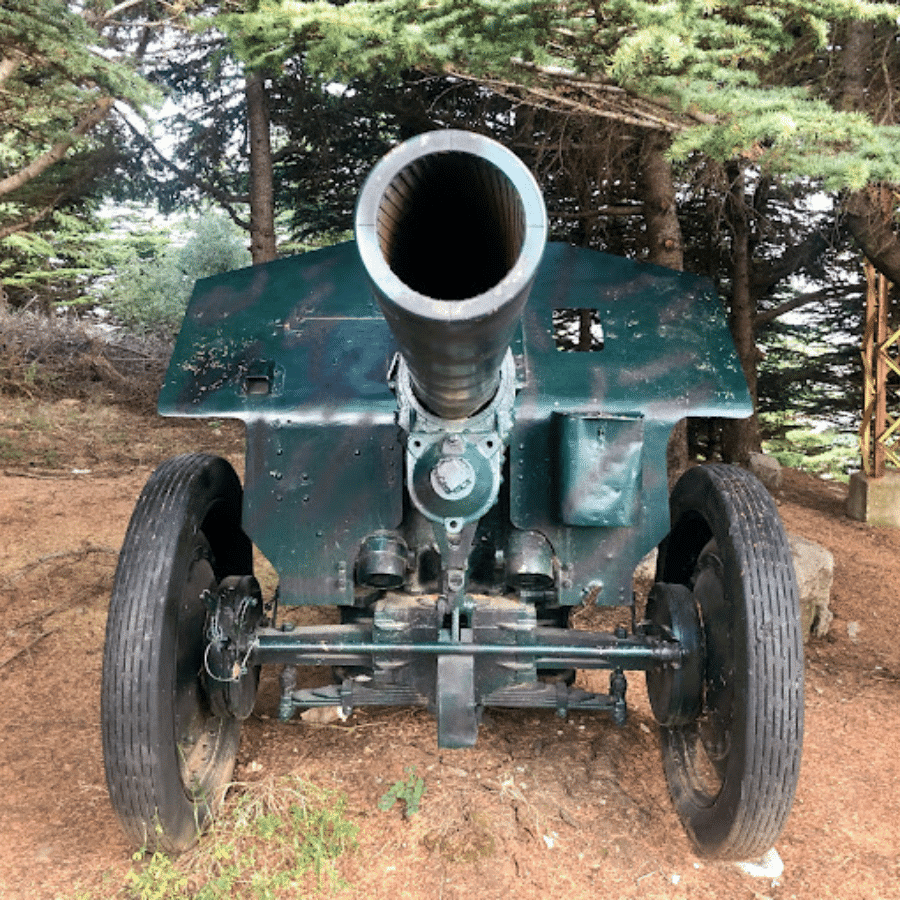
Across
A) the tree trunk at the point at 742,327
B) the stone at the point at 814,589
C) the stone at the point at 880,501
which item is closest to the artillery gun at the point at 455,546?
the stone at the point at 814,589

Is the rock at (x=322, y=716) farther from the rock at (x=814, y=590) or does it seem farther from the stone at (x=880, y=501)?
the stone at (x=880, y=501)

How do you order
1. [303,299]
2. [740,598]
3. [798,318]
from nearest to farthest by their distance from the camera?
1. [740,598]
2. [303,299]
3. [798,318]

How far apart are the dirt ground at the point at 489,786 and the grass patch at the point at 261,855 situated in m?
0.09

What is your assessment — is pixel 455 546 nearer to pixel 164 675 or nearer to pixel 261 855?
pixel 164 675

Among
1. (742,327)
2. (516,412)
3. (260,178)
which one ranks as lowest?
(516,412)

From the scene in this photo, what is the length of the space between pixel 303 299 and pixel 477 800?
6.76ft

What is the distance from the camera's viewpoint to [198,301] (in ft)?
12.3

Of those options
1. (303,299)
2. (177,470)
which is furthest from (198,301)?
(177,470)

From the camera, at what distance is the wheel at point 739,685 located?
8.99 ft

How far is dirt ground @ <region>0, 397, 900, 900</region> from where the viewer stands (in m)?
2.90

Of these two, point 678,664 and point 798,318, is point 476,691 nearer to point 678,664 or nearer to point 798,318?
point 678,664

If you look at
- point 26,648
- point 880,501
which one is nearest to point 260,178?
point 26,648

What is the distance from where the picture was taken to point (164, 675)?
2791mm

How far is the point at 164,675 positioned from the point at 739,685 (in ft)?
5.88
